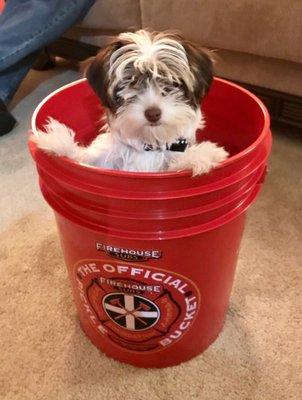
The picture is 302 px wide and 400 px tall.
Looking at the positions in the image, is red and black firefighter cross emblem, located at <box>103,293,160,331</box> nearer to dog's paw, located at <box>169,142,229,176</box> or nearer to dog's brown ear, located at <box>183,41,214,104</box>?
dog's paw, located at <box>169,142,229,176</box>

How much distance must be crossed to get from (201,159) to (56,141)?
0.82 feet

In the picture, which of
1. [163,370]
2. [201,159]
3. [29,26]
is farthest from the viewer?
[29,26]

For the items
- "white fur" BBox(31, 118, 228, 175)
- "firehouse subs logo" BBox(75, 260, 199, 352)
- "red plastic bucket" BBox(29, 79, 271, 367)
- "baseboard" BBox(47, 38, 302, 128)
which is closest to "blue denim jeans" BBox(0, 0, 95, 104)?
"baseboard" BBox(47, 38, 302, 128)

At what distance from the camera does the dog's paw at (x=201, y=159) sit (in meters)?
0.71

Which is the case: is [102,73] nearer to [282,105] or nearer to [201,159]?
[201,159]

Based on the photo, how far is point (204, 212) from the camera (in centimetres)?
75

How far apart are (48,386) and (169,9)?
1332 millimetres

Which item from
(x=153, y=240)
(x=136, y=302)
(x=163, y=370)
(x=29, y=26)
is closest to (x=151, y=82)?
(x=153, y=240)

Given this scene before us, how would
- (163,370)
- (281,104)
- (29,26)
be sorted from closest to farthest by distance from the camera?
(163,370), (281,104), (29,26)

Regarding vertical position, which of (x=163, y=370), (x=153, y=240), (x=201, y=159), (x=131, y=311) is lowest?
(x=163, y=370)

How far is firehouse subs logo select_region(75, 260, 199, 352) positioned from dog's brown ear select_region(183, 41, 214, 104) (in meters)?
0.36

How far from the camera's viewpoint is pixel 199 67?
34.6 inches

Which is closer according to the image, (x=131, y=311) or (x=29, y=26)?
(x=131, y=311)

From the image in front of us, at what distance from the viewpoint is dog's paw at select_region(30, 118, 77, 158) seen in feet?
2.54
